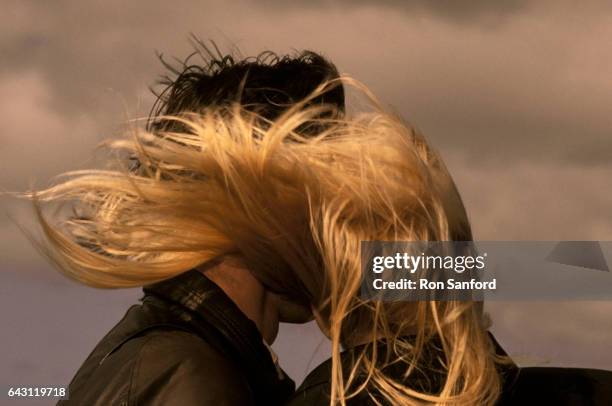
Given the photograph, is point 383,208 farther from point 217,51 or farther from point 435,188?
point 217,51

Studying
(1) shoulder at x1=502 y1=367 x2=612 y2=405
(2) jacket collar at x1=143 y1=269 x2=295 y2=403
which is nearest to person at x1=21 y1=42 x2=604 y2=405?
(2) jacket collar at x1=143 y1=269 x2=295 y2=403

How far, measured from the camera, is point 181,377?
383cm

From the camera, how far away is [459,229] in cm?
441

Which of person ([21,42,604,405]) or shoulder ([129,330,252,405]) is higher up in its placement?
person ([21,42,604,405])

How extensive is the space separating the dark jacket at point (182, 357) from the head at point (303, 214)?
0.21m

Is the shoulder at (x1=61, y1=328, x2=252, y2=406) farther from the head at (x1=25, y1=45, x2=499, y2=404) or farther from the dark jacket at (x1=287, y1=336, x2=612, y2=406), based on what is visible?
the head at (x1=25, y1=45, x2=499, y2=404)

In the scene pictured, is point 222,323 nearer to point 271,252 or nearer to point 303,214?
point 271,252

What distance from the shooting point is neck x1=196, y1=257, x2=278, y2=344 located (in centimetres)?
431

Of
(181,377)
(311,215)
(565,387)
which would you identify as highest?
(311,215)

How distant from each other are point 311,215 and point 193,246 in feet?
1.79

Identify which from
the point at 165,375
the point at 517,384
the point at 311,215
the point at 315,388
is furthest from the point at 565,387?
the point at 165,375

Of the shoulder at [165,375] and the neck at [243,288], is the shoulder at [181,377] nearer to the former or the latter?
the shoulder at [165,375]

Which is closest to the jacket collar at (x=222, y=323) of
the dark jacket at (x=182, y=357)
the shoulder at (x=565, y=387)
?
the dark jacket at (x=182, y=357)

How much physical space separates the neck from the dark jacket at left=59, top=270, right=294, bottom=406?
65 millimetres
